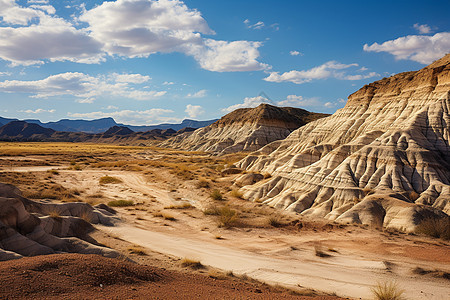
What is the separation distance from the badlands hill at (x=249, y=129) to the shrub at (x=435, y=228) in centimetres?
6925

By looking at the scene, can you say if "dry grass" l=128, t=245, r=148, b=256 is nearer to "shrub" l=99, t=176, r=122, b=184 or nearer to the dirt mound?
the dirt mound

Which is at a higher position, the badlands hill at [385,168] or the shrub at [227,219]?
the badlands hill at [385,168]

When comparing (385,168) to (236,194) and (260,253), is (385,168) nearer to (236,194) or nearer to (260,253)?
(236,194)

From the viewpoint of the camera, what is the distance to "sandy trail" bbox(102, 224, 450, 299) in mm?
10664

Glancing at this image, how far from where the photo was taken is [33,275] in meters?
7.31

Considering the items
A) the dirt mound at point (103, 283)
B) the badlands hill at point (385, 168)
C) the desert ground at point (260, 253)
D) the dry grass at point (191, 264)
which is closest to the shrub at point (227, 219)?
the desert ground at point (260, 253)

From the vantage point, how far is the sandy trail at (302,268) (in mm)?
10664

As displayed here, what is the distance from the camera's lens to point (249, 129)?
101 meters

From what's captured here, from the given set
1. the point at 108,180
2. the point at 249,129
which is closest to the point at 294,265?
the point at 108,180

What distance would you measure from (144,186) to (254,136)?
60.9 meters

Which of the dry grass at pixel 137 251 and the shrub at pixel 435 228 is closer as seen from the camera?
the dry grass at pixel 137 251

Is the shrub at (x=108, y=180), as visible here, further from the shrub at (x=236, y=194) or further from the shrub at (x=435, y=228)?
the shrub at (x=435, y=228)

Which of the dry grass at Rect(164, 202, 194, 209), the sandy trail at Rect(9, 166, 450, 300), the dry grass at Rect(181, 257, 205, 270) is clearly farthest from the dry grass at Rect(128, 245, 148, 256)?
the dry grass at Rect(164, 202, 194, 209)

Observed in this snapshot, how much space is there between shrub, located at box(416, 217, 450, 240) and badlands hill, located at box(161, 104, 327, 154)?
69.3 metres
